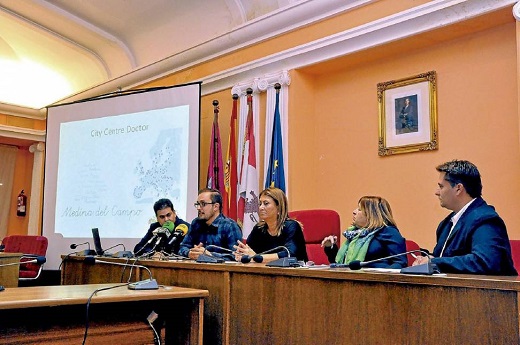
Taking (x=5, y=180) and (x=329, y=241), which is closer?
(x=329, y=241)

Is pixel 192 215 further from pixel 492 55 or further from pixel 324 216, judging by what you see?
pixel 492 55

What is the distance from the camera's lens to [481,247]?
2.00 m

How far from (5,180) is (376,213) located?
23.6 ft

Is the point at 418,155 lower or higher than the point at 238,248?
higher

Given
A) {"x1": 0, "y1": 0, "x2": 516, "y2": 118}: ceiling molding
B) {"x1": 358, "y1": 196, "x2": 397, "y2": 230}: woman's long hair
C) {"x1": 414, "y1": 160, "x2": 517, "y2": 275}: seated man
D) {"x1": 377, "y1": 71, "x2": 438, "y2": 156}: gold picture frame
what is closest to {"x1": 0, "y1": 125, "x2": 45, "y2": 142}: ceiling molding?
{"x1": 0, "y1": 0, "x2": 516, "y2": 118}: ceiling molding

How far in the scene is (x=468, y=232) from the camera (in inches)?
83.4

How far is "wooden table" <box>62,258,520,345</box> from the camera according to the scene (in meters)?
1.47

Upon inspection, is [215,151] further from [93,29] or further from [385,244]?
[385,244]

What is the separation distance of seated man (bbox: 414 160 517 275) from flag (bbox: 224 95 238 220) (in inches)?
104

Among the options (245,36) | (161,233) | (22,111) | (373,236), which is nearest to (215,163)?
(245,36)

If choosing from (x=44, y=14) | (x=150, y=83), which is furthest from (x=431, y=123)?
(x=44, y=14)

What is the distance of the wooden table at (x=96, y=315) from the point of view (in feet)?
5.84

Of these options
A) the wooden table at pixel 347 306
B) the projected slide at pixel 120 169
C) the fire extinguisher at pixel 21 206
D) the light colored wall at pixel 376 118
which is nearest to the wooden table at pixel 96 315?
the wooden table at pixel 347 306

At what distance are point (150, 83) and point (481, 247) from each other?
4761 mm
